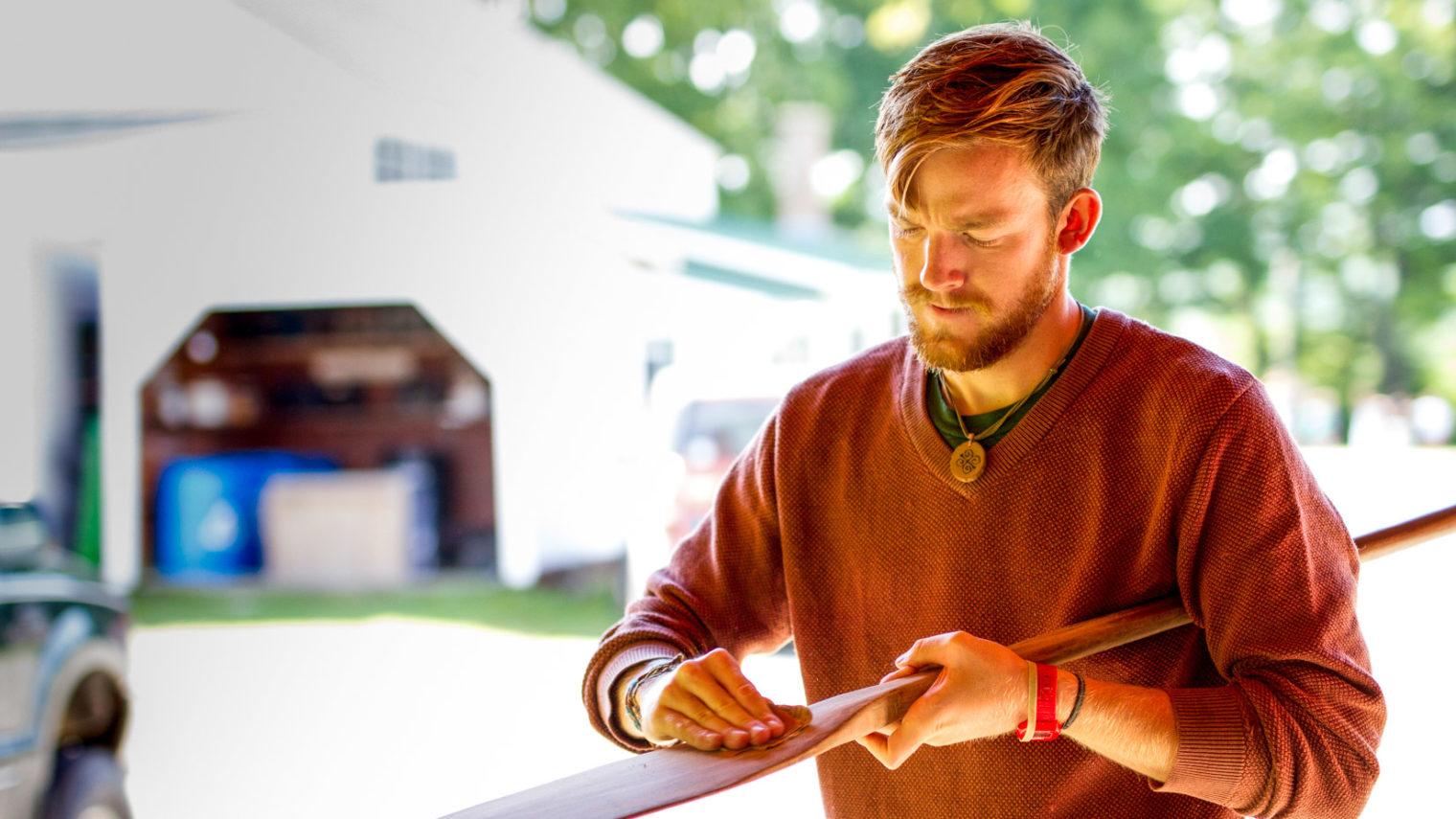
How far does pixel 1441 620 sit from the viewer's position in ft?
10.2

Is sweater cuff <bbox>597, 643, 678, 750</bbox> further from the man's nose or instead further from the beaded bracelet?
the man's nose

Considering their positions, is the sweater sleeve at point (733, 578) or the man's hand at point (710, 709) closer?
the man's hand at point (710, 709)

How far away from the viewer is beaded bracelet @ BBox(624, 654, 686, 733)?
3.22 ft

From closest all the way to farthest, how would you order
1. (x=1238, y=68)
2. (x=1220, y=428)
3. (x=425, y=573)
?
1. (x=1220, y=428)
2. (x=425, y=573)
3. (x=1238, y=68)

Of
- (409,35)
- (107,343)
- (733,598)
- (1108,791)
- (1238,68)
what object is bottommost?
(1108,791)

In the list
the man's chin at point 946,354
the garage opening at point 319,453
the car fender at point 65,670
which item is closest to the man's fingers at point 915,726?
the man's chin at point 946,354

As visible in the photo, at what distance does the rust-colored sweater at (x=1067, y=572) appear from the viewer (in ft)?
2.89

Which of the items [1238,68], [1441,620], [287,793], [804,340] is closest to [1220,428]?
[287,793]

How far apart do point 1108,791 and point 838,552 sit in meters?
0.34

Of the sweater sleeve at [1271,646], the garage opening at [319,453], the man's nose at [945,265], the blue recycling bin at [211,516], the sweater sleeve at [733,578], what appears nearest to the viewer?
the sweater sleeve at [1271,646]

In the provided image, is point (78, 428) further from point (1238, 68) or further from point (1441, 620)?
point (1238, 68)

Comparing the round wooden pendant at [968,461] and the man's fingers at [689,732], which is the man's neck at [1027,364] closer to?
the round wooden pendant at [968,461]

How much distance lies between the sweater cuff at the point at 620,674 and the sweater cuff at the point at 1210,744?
1.48ft

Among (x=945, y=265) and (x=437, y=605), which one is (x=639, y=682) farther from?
(x=437, y=605)
